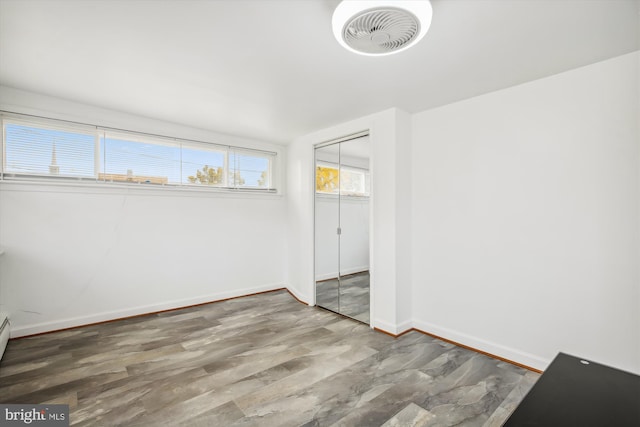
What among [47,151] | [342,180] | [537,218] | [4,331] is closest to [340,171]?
[342,180]

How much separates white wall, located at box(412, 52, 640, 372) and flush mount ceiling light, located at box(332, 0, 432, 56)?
60.6 inches

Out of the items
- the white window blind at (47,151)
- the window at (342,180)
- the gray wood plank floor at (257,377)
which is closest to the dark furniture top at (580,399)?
the gray wood plank floor at (257,377)

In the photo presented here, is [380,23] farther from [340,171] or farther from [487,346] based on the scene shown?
[487,346]

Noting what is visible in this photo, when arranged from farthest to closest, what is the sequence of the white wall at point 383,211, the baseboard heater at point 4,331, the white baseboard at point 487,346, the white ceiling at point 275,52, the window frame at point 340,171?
the window frame at point 340,171 < the white wall at point 383,211 < the baseboard heater at point 4,331 < the white baseboard at point 487,346 < the white ceiling at point 275,52

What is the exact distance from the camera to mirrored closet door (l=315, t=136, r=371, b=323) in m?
3.61

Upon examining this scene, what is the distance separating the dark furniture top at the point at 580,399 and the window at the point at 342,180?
261 cm

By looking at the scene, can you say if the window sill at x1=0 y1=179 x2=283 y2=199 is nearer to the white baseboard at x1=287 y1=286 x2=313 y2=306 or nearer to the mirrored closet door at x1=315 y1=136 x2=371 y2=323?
the mirrored closet door at x1=315 y1=136 x2=371 y2=323

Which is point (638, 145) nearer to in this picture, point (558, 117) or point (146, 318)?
point (558, 117)

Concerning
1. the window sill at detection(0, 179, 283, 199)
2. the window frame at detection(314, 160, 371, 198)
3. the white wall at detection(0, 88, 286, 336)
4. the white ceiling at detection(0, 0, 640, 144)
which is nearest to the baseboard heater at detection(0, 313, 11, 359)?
the white wall at detection(0, 88, 286, 336)

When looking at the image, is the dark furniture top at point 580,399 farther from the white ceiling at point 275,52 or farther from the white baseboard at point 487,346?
the white ceiling at point 275,52

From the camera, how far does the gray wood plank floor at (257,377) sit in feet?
6.33

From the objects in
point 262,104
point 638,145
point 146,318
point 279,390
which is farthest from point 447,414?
point 146,318

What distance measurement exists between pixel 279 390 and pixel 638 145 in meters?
3.14

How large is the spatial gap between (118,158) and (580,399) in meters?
4.42
